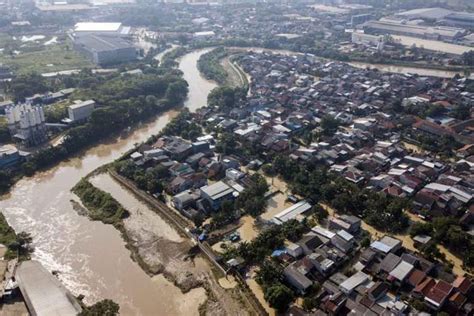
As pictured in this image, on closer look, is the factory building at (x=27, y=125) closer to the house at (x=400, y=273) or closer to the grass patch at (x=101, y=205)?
the grass patch at (x=101, y=205)

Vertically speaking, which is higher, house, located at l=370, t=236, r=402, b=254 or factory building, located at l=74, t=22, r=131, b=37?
factory building, located at l=74, t=22, r=131, b=37

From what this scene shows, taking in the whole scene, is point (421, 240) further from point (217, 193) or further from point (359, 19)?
point (359, 19)

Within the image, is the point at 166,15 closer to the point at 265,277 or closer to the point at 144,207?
the point at 144,207

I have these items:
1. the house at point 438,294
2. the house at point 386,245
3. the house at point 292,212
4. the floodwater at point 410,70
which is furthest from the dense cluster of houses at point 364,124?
the house at point 438,294

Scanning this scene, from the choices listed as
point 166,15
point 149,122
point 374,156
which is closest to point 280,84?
point 149,122

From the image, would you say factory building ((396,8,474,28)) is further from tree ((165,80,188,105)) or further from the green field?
the green field

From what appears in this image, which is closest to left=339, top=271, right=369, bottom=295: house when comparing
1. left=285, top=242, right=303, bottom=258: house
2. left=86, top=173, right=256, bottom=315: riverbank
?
left=285, top=242, right=303, bottom=258: house
